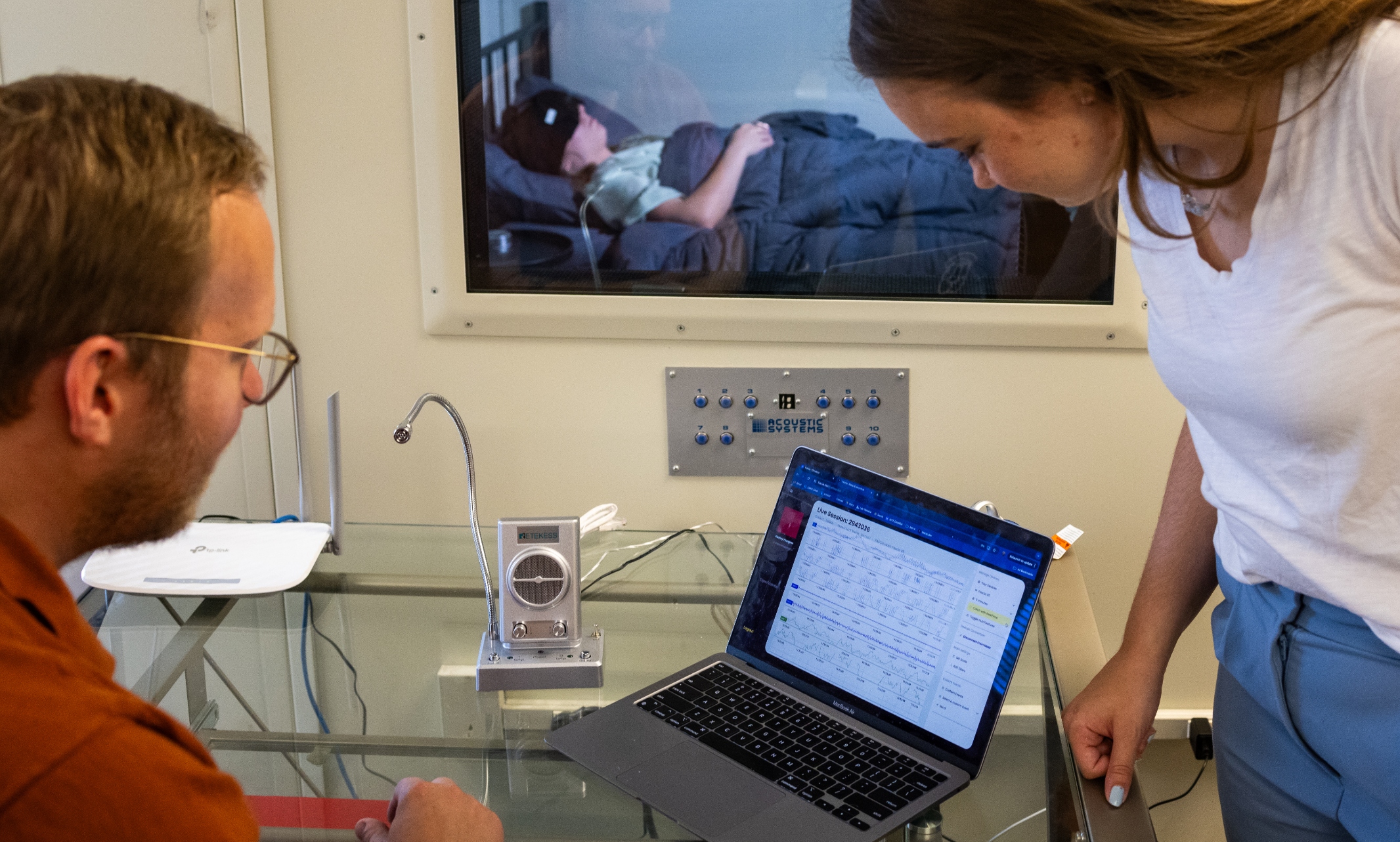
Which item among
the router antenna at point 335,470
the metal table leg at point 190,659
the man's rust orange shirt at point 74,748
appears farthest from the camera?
the router antenna at point 335,470

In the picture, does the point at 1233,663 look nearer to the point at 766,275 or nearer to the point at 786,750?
→ the point at 786,750

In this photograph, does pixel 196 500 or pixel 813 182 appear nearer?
pixel 196 500

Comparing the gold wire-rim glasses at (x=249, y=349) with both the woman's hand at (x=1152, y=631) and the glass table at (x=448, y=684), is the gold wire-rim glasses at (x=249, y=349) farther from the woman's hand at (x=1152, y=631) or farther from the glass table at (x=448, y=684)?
the woman's hand at (x=1152, y=631)

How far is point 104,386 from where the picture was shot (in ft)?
2.32

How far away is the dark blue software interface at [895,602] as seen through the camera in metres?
1.08

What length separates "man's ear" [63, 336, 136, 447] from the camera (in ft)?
2.25

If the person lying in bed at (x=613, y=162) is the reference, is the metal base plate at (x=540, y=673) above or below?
below

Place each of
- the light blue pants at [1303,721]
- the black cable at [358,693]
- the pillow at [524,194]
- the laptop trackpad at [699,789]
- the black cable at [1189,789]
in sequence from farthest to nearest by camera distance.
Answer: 1. the black cable at [1189,789]
2. the pillow at [524,194]
3. the black cable at [358,693]
4. the laptop trackpad at [699,789]
5. the light blue pants at [1303,721]

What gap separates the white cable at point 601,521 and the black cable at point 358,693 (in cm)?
37

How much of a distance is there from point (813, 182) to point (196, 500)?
959 millimetres

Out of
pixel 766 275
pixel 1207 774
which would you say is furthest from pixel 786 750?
pixel 1207 774

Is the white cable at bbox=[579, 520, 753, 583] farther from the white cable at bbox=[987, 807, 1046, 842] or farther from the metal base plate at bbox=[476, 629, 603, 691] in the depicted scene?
the white cable at bbox=[987, 807, 1046, 842]

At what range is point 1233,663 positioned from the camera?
40.0 inches

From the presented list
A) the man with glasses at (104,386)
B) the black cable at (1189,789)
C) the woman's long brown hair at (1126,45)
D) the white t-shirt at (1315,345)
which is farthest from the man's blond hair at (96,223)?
the black cable at (1189,789)
